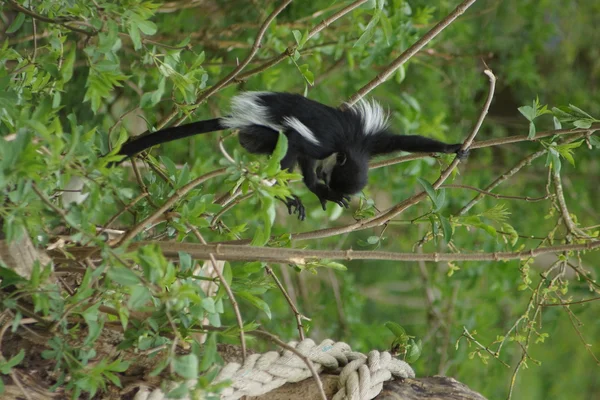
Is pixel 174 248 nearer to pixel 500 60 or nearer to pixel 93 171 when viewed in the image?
pixel 93 171

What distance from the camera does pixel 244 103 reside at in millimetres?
1463

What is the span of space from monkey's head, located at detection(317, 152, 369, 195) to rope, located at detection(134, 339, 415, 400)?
410 mm

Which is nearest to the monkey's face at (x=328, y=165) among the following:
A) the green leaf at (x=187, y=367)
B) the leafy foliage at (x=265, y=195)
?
the leafy foliage at (x=265, y=195)

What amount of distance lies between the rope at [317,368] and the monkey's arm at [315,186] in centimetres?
44

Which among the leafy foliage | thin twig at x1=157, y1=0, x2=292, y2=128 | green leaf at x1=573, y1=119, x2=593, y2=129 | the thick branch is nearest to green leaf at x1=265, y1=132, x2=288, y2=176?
the leafy foliage

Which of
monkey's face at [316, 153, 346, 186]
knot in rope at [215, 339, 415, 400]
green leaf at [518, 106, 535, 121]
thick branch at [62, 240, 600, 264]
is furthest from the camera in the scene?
monkey's face at [316, 153, 346, 186]

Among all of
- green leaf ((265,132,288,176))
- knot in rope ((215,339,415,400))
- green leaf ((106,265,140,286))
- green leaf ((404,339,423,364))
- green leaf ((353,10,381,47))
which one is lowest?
green leaf ((404,339,423,364))

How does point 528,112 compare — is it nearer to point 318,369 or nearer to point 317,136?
point 317,136

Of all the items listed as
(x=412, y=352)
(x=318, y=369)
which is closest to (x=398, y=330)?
(x=412, y=352)

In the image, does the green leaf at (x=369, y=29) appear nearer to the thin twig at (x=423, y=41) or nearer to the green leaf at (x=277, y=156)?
the thin twig at (x=423, y=41)

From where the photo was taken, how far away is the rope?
1.01m

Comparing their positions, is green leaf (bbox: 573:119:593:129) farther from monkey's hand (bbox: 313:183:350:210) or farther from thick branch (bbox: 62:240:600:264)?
monkey's hand (bbox: 313:183:350:210)

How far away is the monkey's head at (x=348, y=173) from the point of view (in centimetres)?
147

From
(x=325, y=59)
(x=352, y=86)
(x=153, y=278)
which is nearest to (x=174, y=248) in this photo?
(x=153, y=278)
